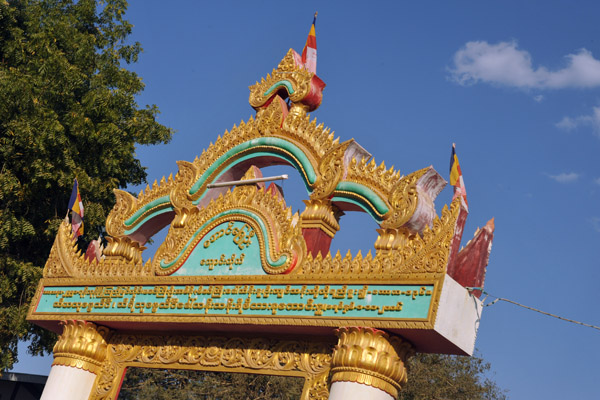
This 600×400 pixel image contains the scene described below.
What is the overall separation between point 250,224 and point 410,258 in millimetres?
2488

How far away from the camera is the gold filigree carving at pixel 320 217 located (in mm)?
10109

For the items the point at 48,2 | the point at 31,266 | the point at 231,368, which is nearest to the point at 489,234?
the point at 231,368

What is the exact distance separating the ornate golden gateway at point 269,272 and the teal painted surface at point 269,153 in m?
0.02

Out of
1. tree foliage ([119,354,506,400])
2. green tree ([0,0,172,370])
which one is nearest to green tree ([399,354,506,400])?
tree foliage ([119,354,506,400])

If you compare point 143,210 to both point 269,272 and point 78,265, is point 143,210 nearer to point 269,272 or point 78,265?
point 78,265

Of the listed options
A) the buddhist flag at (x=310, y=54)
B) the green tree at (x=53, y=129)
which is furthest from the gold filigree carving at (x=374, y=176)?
the green tree at (x=53, y=129)

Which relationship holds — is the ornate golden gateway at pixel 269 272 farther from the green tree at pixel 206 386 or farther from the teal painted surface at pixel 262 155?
the green tree at pixel 206 386

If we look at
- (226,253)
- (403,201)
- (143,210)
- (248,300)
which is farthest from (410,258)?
(143,210)

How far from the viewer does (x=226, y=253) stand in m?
10.6

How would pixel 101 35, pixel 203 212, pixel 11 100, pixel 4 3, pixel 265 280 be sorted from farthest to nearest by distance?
pixel 101 35 < pixel 4 3 < pixel 11 100 < pixel 203 212 < pixel 265 280

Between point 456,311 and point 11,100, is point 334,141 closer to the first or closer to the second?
point 456,311

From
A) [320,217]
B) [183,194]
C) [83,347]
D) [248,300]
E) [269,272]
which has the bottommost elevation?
[83,347]

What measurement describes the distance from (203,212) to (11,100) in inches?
244

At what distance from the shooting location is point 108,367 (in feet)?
37.8
